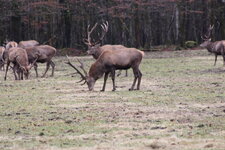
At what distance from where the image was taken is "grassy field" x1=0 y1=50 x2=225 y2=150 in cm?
854

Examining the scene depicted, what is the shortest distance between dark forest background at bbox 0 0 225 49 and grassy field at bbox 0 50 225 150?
2143 cm

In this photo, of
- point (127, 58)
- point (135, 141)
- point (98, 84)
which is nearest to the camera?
point (135, 141)

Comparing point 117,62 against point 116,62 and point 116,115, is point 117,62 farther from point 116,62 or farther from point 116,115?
point 116,115

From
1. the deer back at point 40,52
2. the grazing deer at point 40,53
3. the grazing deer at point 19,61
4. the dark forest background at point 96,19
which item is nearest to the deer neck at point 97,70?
the grazing deer at point 19,61

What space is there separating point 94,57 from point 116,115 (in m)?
10.0

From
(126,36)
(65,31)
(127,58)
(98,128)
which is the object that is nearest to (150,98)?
(127,58)

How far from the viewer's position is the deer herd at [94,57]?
53.3 ft

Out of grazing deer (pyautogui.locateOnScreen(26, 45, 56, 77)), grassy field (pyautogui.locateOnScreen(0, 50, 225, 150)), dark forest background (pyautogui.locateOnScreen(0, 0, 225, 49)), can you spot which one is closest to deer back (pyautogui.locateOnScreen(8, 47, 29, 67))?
grazing deer (pyautogui.locateOnScreen(26, 45, 56, 77))

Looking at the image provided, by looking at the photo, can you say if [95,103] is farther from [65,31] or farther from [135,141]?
[65,31]

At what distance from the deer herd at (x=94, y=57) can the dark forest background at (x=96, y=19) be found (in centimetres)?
926

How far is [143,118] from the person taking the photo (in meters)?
10.8

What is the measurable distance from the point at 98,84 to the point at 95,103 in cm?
532

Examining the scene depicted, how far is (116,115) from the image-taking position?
1126 cm

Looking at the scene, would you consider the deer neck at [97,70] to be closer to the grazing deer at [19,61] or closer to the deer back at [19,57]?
the grazing deer at [19,61]
